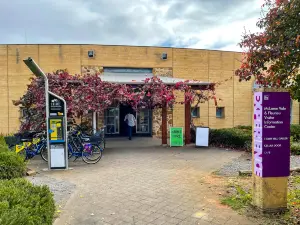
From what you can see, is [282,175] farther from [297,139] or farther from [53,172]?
[297,139]

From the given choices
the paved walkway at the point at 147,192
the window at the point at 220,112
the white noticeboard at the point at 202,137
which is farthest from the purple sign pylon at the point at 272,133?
the window at the point at 220,112

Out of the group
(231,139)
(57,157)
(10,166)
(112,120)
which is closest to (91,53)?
(112,120)

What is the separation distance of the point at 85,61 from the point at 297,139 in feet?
42.4

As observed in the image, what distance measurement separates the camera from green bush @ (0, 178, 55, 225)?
267 centimetres

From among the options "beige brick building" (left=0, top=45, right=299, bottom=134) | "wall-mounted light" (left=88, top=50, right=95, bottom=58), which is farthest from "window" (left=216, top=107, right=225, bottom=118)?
"wall-mounted light" (left=88, top=50, right=95, bottom=58)

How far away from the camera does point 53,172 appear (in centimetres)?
754

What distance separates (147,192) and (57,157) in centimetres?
358

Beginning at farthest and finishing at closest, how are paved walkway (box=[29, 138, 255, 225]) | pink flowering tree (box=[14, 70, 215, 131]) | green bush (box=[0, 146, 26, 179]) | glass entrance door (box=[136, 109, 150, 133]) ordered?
glass entrance door (box=[136, 109, 150, 133]), pink flowering tree (box=[14, 70, 215, 131]), green bush (box=[0, 146, 26, 179]), paved walkway (box=[29, 138, 255, 225])

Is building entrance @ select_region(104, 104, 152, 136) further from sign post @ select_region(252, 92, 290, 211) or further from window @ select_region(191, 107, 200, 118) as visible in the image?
sign post @ select_region(252, 92, 290, 211)

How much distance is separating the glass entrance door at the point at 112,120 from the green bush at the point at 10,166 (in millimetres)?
9600

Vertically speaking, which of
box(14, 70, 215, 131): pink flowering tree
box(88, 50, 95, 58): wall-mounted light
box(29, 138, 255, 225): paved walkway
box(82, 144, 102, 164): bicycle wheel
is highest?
box(88, 50, 95, 58): wall-mounted light

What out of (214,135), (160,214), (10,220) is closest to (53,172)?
(160,214)

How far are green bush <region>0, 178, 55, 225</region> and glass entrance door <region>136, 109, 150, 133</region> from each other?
1262cm

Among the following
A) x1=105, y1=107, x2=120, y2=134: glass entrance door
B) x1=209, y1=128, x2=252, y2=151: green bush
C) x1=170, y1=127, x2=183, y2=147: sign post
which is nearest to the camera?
x1=209, y1=128, x2=252, y2=151: green bush
